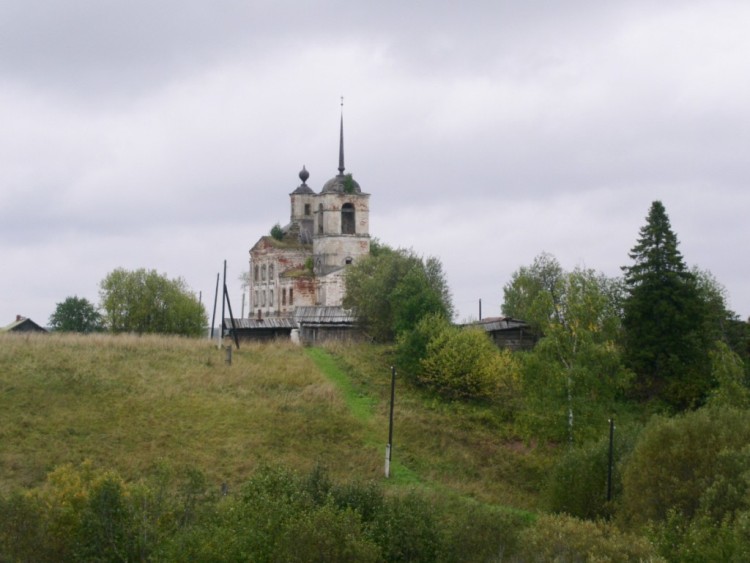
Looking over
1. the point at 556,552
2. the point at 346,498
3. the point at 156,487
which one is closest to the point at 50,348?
the point at 156,487

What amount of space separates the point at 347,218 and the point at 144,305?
16.6 meters

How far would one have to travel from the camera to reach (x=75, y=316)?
88125 mm

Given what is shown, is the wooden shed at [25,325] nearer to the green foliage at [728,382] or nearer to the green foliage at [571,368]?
the green foliage at [571,368]

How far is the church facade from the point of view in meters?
74.3

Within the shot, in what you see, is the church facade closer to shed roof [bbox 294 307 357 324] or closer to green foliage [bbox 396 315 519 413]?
shed roof [bbox 294 307 357 324]

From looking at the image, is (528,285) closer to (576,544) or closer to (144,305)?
(144,305)

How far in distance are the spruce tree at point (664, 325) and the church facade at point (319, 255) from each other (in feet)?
95.2

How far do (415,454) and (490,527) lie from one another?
496 inches

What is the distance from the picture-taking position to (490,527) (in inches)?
1054

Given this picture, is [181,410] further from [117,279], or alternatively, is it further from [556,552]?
[117,279]

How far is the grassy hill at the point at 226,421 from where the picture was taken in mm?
35812

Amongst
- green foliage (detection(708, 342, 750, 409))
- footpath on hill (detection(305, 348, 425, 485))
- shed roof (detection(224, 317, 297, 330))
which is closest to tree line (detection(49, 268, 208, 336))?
shed roof (detection(224, 317, 297, 330))

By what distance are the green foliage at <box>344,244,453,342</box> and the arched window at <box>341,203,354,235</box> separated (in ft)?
34.4

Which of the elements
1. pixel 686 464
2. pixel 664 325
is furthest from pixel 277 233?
pixel 686 464
